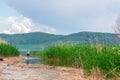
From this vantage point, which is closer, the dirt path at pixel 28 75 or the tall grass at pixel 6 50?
the dirt path at pixel 28 75

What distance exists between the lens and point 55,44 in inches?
1649

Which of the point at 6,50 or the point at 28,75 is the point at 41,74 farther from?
the point at 6,50

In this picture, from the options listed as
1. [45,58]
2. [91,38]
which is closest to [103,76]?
[91,38]

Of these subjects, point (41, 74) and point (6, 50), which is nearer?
point (41, 74)

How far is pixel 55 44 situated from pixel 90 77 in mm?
22131

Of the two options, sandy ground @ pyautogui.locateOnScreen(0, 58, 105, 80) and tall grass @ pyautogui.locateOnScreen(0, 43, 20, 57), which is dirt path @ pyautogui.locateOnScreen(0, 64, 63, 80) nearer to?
sandy ground @ pyautogui.locateOnScreen(0, 58, 105, 80)

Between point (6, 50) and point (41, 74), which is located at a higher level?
point (6, 50)

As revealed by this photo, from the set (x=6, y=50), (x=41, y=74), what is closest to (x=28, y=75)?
(x=41, y=74)

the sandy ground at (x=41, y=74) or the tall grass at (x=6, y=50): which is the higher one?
the tall grass at (x=6, y=50)

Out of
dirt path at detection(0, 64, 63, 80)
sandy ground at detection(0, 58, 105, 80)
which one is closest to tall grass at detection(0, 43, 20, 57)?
sandy ground at detection(0, 58, 105, 80)

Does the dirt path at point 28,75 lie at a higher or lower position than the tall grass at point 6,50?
lower

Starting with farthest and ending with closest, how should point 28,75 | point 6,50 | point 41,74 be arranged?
point 6,50 < point 41,74 < point 28,75

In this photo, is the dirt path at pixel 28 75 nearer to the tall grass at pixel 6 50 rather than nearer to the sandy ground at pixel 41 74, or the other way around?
the sandy ground at pixel 41 74

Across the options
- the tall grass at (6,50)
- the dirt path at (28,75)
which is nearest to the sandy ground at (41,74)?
the dirt path at (28,75)
